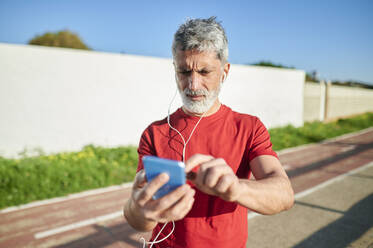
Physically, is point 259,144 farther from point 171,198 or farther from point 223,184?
point 171,198

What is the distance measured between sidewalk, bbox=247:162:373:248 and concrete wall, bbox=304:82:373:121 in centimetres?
1285

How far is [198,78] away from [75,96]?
739 cm

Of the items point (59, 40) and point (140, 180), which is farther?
point (59, 40)

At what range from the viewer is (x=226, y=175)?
0.94 m

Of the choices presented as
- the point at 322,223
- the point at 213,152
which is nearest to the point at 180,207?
the point at 213,152

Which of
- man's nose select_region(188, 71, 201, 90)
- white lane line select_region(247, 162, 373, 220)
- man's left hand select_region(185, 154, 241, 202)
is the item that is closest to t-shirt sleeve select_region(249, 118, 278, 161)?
man's nose select_region(188, 71, 201, 90)

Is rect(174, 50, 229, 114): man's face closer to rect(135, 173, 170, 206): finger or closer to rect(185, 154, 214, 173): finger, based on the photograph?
rect(185, 154, 214, 173): finger

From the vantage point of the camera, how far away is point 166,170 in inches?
34.7

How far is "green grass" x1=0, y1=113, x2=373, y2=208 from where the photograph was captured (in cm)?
575

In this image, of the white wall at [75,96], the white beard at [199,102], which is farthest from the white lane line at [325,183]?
the white wall at [75,96]

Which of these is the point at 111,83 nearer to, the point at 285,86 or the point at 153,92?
the point at 153,92

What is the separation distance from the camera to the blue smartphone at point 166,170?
856 millimetres

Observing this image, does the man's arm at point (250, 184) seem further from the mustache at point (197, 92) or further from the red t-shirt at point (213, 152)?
the mustache at point (197, 92)

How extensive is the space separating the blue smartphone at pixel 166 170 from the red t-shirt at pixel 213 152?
0.57 metres
